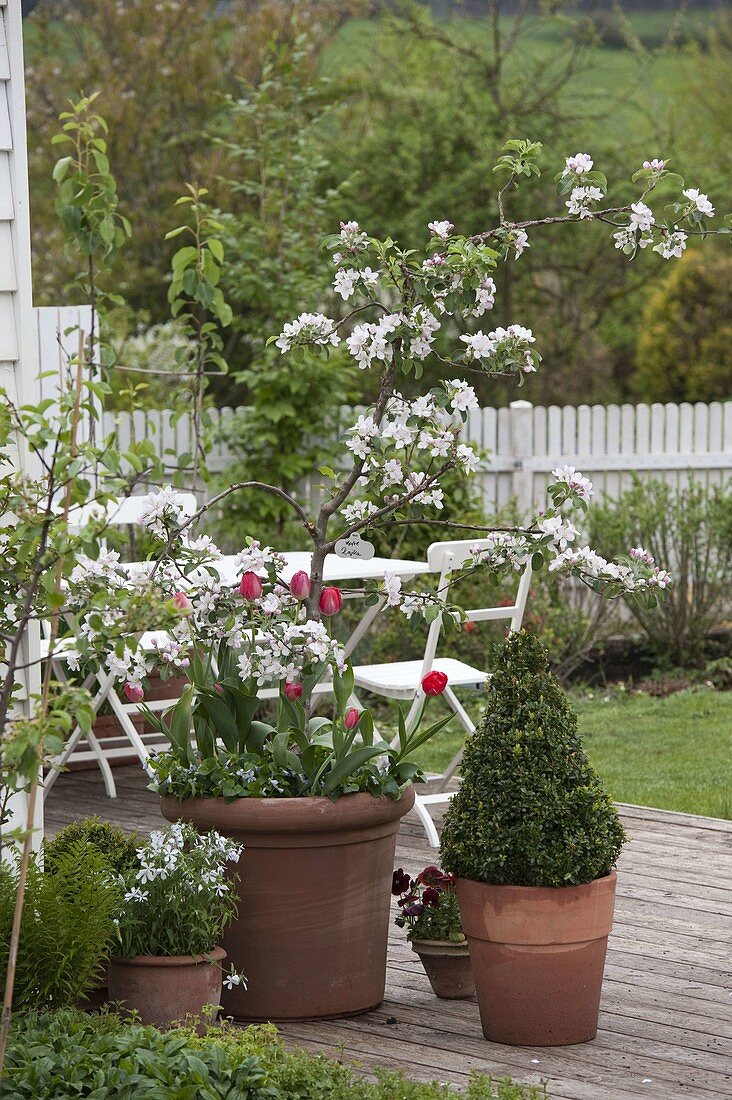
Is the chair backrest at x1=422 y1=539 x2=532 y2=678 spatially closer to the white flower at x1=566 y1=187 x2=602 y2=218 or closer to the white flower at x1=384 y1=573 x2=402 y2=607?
the white flower at x1=384 y1=573 x2=402 y2=607

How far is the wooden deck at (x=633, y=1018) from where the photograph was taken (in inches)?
126

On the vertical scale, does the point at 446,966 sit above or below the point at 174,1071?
below

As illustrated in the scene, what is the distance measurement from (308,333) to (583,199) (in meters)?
0.72

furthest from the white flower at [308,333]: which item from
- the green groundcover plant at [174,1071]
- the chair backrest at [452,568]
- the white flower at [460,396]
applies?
the green groundcover plant at [174,1071]

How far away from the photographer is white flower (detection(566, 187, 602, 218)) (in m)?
3.37

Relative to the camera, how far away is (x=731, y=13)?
23.0 meters

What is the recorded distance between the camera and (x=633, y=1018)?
3.56 metres

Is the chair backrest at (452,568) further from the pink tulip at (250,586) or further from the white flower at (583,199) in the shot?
the white flower at (583,199)

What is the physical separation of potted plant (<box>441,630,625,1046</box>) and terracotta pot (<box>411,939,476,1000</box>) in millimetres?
290

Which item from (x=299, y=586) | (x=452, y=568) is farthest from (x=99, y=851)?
(x=452, y=568)

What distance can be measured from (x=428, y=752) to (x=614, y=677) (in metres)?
2.01

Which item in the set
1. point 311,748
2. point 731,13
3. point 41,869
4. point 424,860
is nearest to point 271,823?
point 311,748

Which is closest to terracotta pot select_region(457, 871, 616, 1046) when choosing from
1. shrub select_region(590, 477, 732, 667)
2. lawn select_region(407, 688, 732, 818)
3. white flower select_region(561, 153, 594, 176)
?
white flower select_region(561, 153, 594, 176)

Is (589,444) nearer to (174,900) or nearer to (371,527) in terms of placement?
(371,527)
